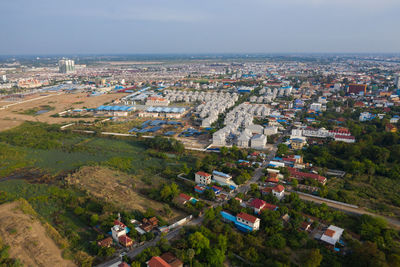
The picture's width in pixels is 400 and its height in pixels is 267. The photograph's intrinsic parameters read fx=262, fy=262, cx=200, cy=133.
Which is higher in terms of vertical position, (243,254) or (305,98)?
(305,98)

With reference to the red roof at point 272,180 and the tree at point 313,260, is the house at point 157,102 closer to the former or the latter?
the red roof at point 272,180

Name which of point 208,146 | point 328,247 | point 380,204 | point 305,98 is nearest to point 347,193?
point 380,204

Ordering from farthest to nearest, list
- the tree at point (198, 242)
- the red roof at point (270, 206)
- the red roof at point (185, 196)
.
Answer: the red roof at point (185, 196)
the red roof at point (270, 206)
the tree at point (198, 242)

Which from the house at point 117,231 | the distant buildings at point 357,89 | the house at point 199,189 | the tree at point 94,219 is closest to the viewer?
the house at point 117,231

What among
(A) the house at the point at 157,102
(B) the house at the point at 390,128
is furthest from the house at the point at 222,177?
(A) the house at the point at 157,102

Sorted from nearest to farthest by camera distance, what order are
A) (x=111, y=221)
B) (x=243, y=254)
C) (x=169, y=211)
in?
(x=243, y=254) → (x=111, y=221) → (x=169, y=211)

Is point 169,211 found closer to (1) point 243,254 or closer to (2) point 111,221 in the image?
(2) point 111,221
